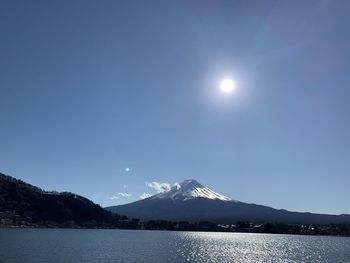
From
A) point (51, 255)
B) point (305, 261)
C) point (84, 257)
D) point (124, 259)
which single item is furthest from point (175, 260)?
point (305, 261)

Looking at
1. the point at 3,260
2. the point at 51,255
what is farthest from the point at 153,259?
the point at 3,260

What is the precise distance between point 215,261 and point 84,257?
91.7 feet

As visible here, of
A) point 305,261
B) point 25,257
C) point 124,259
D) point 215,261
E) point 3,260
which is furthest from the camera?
point 305,261

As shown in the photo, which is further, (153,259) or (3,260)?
(153,259)

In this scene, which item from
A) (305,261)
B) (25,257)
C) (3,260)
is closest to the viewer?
(3,260)

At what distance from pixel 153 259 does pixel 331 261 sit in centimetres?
4300

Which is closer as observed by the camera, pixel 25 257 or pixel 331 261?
pixel 25 257

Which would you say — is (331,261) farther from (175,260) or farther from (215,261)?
(175,260)

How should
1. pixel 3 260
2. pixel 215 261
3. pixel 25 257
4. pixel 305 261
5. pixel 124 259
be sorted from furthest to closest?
pixel 305 261
pixel 215 261
pixel 124 259
pixel 25 257
pixel 3 260

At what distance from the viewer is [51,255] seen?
96250mm

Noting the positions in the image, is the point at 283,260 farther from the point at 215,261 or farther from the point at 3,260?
the point at 3,260

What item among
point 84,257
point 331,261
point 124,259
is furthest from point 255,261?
point 84,257

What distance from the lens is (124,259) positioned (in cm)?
9456

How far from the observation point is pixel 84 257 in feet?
315
